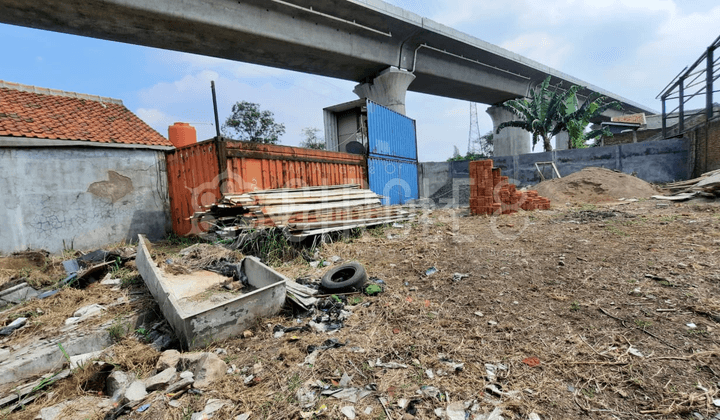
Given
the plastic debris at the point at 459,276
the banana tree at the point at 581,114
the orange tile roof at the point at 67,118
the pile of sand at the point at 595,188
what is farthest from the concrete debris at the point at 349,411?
the banana tree at the point at 581,114

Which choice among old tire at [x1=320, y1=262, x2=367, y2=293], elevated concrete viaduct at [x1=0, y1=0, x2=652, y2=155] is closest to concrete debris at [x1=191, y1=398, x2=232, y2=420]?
old tire at [x1=320, y1=262, x2=367, y2=293]

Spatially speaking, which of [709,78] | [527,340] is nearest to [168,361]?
[527,340]

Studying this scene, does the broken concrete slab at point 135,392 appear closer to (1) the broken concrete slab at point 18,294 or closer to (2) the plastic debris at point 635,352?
(2) the plastic debris at point 635,352

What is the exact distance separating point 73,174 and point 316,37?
343 inches

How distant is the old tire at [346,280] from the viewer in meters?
3.82

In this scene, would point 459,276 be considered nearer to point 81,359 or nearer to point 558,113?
point 81,359

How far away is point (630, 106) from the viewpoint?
31422 mm

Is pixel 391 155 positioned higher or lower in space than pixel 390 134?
lower

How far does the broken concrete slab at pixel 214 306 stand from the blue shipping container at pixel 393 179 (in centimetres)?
692

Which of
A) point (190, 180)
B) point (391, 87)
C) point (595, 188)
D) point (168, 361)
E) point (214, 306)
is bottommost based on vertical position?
point (168, 361)

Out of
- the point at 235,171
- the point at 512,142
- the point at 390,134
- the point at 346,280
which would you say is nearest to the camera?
the point at 346,280

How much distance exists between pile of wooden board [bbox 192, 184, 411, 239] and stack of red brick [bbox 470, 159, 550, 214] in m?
3.21

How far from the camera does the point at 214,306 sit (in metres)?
2.72

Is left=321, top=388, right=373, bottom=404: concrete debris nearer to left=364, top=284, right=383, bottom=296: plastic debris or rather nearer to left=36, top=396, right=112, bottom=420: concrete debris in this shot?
left=36, top=396, right=112, bottom=420: concrete debris
